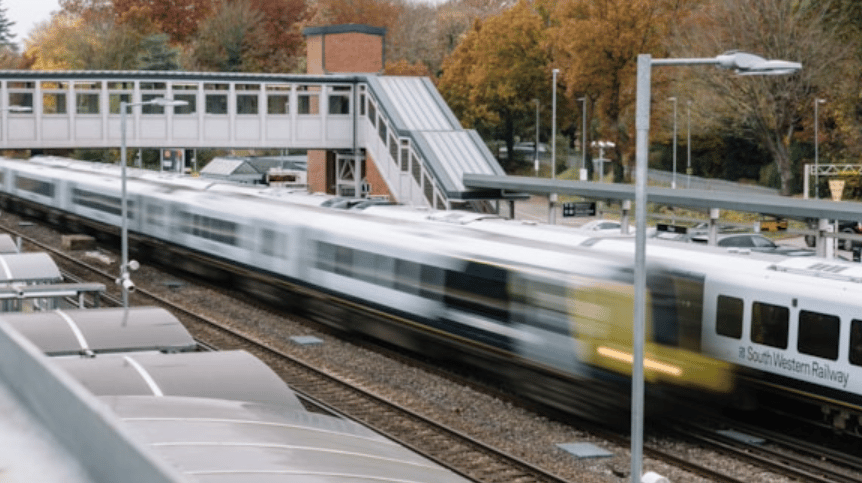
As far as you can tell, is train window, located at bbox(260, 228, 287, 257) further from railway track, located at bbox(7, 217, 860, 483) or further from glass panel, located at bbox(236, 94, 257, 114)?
glass panel, located at bbox(236, 94, 257, 114)

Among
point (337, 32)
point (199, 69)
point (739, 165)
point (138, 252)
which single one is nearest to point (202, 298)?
point (138, 252)

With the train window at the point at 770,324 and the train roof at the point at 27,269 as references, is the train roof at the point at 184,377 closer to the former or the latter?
the train window at the point at 770,324

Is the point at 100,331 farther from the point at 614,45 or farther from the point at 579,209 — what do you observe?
the point at 614,45

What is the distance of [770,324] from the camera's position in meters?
18.5

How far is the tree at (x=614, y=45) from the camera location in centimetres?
7288

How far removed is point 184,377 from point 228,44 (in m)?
91.0

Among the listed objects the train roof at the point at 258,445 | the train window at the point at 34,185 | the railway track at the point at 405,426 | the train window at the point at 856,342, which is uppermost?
the train roof at the point at 258,445

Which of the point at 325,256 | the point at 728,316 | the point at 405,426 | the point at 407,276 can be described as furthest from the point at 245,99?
the point at 728,316

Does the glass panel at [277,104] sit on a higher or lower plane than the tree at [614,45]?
lower

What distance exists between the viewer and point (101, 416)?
5672 millimetres

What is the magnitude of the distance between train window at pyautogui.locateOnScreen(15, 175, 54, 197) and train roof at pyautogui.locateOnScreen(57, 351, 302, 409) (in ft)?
147

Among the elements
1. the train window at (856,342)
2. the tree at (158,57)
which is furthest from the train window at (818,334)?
the tree at (158,57)

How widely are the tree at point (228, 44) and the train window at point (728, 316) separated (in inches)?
3253

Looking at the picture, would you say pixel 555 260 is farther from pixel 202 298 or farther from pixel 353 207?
pixel 202 298
